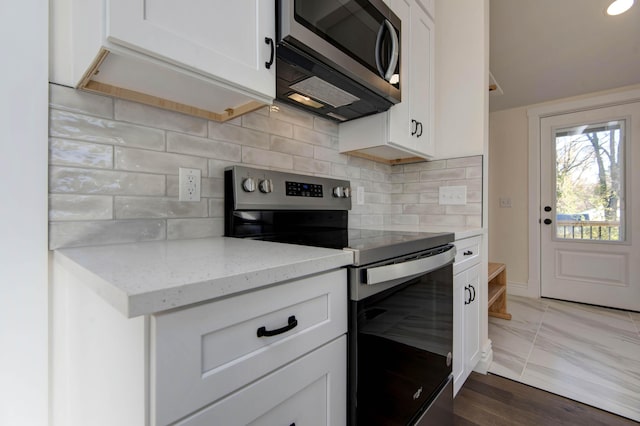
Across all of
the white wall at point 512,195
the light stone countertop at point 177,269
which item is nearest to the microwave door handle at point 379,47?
the light stone countertop at point 177,269

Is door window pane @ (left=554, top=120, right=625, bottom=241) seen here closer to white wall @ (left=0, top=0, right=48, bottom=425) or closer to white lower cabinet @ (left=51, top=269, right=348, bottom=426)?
white lower cabinet @ (left=51, top=269, right=348, bottom=426)

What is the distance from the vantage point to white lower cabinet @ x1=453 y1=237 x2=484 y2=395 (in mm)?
1510

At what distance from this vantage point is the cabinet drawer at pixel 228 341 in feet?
1.44

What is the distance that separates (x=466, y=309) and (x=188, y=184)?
154 cm

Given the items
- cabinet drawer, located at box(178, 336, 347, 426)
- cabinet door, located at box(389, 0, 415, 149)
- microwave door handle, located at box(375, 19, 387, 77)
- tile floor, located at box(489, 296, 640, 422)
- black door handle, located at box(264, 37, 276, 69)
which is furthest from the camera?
tile floor, located at box(489, 296, 640, 422)

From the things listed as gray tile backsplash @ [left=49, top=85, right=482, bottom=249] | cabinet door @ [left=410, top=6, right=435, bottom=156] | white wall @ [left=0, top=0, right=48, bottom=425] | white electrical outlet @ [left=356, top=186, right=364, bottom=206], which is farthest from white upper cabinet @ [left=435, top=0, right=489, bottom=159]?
white wall @ [left=0, top=0, right=48, bottom=425]

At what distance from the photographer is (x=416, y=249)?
1078mm

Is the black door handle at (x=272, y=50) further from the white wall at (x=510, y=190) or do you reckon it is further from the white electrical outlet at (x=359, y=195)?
the white wall at (x=510, y=190)

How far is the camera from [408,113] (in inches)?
66.8

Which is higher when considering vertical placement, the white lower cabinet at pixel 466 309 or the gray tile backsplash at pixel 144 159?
the gray tile backsplash at pixel 144 159

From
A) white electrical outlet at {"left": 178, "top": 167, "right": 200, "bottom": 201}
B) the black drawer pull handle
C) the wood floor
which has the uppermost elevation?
white electrical outlet at {"left": 178, "top": 167, "right": 200, "bottom": 201}

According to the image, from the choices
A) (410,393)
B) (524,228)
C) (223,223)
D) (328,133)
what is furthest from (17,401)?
(524,228)

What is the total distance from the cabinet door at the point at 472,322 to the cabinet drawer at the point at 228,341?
1.26 metres

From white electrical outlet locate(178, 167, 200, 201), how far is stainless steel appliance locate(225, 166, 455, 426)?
0.37 ft
